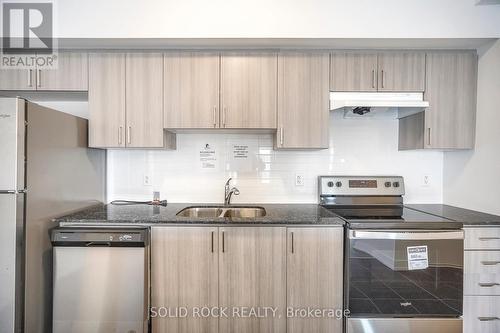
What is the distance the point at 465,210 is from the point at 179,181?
2.46 m

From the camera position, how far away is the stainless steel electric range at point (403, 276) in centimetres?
179

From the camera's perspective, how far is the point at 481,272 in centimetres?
184

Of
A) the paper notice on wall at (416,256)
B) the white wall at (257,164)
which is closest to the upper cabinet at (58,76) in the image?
the white wall at (257,164)

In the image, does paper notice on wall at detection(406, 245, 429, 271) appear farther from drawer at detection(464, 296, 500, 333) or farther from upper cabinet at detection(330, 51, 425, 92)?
upper cabinet at detection(330, 51, 425, 92)

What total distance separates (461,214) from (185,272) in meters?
2.10

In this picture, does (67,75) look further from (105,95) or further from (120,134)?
(120,134)

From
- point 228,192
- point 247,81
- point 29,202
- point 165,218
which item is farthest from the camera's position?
point 228,192

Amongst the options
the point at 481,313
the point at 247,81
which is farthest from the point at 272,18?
the point at 481,313

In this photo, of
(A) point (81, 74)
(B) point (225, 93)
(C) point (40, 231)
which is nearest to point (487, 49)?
(B) point (225, 93)

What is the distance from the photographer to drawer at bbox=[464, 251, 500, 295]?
6.02 ft

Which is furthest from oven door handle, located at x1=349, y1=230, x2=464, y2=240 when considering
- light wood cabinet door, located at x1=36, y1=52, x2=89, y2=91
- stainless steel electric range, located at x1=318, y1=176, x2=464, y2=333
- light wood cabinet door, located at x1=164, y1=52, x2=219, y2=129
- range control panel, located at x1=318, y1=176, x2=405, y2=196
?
light wood cabinet door, located at x1=36, y1=52, x2=89, y2=91

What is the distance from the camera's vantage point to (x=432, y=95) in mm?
2125

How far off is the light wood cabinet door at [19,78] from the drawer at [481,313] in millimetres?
3589

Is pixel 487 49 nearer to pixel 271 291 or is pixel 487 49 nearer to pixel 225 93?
pixel 225 93
